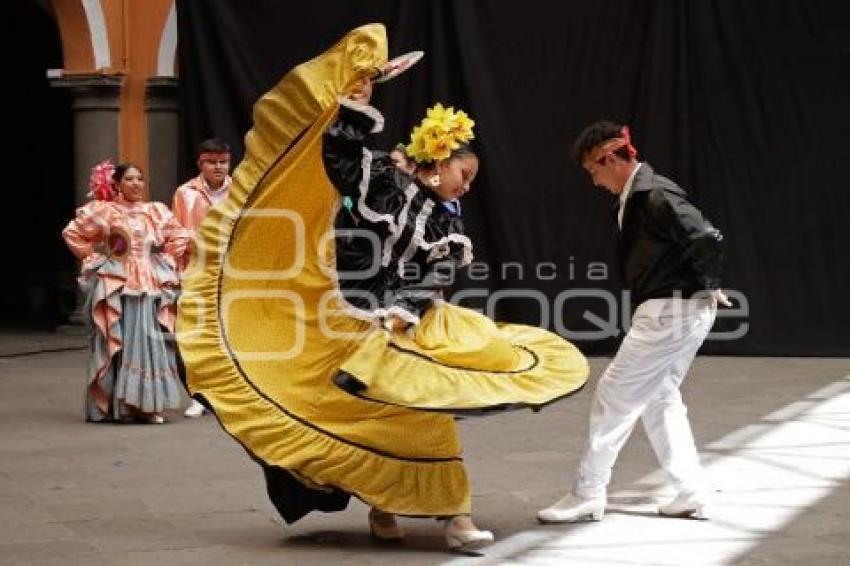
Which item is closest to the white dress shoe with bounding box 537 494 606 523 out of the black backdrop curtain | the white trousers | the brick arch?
the white trousers

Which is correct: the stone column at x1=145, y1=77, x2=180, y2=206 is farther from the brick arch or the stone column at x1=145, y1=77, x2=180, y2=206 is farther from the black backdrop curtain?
the black backdrop curtain

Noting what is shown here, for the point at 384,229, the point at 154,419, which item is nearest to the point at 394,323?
the point at 384,229

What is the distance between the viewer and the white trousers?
691 cm

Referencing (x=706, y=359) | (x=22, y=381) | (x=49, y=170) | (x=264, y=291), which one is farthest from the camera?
(x=49, y=170)

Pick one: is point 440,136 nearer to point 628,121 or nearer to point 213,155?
point 213,155

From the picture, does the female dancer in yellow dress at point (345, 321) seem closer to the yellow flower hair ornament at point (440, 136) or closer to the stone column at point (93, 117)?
the yellow flower hair ornament at point (440, 136)

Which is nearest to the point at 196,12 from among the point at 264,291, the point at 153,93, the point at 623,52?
the point at 153,93

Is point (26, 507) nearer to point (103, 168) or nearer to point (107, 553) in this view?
point (107, 553)

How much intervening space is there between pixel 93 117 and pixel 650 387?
29.7 feet

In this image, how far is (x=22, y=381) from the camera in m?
12.5

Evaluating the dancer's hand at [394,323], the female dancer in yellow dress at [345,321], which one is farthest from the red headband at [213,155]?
the dancer's hand at [394,323]

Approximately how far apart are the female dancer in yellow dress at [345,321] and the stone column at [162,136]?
27.6 feet

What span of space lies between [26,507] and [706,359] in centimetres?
716

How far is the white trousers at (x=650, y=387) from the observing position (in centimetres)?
691
